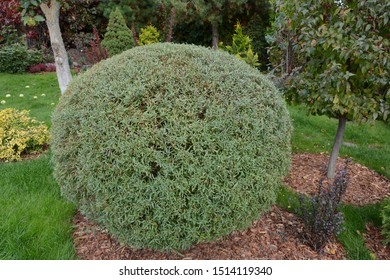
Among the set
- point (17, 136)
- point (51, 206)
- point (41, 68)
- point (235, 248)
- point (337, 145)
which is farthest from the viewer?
point (41, 68)

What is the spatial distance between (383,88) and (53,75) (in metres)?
8.83

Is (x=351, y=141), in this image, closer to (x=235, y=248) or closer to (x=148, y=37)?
(x=235, y=248)

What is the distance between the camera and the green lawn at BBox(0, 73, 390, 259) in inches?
97.0

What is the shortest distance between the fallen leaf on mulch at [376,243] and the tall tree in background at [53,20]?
418 centimetres

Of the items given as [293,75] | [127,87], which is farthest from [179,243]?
[293,75]

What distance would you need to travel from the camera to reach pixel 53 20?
4.50 meters

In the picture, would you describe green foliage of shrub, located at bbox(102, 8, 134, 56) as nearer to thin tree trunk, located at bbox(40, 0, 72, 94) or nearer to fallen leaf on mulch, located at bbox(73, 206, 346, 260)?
thin tree trunk, located at bbox(40, 0, 72, 94)

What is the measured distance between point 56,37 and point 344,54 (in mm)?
3882

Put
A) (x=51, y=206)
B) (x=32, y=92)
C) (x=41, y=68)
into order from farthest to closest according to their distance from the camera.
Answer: (x=41, y=68) → (x=32, y=92) → (x=51, y=206)

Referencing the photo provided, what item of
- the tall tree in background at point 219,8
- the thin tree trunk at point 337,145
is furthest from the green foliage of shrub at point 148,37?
the thin tree trunk at point 337,145

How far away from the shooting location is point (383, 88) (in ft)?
10.2

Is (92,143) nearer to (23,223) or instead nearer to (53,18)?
(23,223)

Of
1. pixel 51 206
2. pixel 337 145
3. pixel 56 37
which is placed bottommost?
pixel 51 206

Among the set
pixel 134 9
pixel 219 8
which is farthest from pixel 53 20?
pixel 134 9
